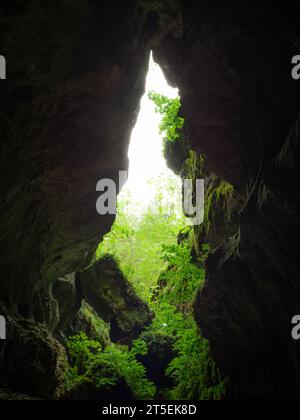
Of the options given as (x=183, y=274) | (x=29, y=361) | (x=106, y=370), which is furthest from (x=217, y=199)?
(x=29, y=361)

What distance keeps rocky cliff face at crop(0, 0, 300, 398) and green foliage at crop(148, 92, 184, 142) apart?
1606mm

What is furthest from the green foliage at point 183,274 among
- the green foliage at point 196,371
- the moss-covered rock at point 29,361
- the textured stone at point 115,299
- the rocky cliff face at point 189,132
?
the moss-covered rock at point 29,361

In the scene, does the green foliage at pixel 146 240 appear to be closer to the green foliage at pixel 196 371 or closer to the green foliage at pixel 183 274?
the green foliage at pixel 183 274

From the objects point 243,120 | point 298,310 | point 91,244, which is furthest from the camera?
point 91,244

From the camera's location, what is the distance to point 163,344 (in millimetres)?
11633

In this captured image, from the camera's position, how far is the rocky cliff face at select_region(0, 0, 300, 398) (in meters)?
4.38

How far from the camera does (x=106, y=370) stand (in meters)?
9.20

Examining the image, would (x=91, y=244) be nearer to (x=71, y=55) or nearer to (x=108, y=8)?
(x=71, y=55)

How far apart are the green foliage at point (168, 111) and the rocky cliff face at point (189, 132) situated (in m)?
1.61

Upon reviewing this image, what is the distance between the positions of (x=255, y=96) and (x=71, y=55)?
313 centimetres

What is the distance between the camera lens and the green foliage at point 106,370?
8.73 m

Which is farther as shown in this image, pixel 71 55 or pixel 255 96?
pixel 255 96

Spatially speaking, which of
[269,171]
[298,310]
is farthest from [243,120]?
[298,310]

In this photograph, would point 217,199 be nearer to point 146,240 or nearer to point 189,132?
point 189,132
